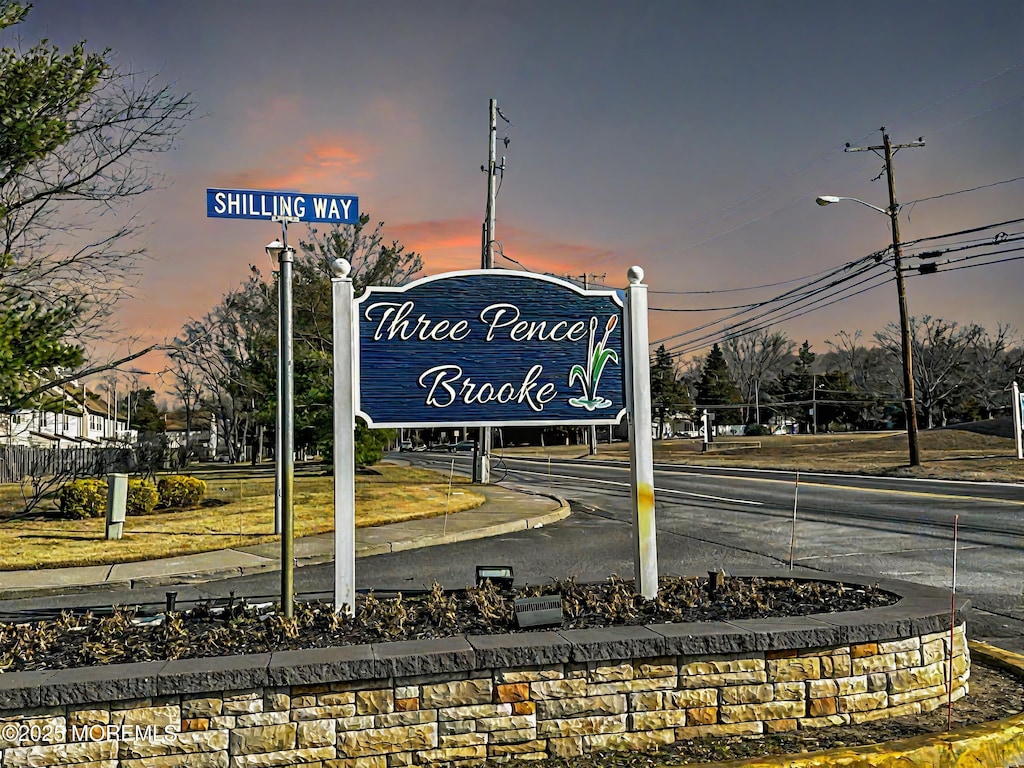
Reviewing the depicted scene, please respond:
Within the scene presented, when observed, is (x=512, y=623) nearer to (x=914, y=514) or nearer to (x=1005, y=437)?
(x=914, y=514)

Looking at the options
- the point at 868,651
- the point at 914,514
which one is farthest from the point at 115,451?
the point at 868,651

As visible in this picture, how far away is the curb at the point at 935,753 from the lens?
13.2 ft

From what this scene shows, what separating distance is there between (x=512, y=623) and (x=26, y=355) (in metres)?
7.25

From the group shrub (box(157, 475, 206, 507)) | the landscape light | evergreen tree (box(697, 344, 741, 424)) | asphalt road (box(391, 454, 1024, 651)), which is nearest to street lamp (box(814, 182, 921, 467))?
asphalt road (box(391, 454, 1024, 651))

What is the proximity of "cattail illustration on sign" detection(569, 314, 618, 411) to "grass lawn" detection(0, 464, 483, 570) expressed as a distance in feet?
25.5

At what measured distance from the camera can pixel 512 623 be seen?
516cm

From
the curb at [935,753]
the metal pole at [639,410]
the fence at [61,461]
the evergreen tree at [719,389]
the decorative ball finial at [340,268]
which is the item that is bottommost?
the curb at [935,753]

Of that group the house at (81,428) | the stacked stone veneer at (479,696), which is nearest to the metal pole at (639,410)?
the stacked stone veneer at (479,696)

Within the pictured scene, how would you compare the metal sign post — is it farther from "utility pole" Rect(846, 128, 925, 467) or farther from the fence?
the fence

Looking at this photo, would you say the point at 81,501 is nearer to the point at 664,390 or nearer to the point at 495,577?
the point at 495,577

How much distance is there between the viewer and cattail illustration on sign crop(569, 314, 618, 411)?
6402mm

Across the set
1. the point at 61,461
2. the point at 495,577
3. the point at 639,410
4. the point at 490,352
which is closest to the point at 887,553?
the point at 639,410

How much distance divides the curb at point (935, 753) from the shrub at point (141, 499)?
50.2ft

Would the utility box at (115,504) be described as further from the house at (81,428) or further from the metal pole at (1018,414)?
the metal pole at (1018,414)
